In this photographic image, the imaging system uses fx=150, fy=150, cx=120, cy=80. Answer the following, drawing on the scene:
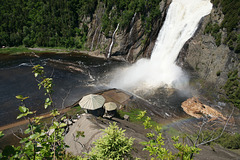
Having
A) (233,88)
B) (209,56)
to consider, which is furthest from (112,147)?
(209,56)

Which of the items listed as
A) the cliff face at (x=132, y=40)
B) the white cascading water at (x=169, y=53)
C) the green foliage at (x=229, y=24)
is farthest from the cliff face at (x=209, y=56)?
the cliff face at (x=132, y=40)

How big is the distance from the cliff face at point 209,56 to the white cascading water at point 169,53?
4.45 feet

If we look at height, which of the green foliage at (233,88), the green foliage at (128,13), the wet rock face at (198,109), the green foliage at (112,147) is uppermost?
the green foliage at (128,13)

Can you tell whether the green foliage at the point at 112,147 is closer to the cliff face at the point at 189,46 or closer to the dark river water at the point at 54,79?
the dark river water at the point at 54,79

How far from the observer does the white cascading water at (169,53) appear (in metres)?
25.1

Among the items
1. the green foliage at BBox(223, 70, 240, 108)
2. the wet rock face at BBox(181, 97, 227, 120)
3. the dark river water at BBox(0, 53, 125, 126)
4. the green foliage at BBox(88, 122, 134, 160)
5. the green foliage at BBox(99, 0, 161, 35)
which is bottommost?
the dark river water at BBox(0, 53, 125, 126)

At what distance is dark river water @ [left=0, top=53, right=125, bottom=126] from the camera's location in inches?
752

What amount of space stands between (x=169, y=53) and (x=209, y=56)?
709 centimetres

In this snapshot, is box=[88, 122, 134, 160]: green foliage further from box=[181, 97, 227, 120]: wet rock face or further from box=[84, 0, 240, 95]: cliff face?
box=[84, 0, 240, 95]: cliff face

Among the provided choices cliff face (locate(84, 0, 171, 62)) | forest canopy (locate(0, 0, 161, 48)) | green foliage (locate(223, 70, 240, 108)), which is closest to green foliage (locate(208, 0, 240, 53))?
A: green foliage (locate(223, 70, 240, 108))

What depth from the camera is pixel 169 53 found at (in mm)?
28984

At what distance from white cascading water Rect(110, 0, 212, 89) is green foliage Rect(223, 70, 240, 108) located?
18.8 feet

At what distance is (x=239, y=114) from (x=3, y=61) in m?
44.5

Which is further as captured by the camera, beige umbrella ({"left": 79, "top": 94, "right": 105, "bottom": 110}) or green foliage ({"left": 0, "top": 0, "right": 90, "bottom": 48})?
green foliage ({"left": 0, "top": 0, "right": 90, "bottom": 48})
